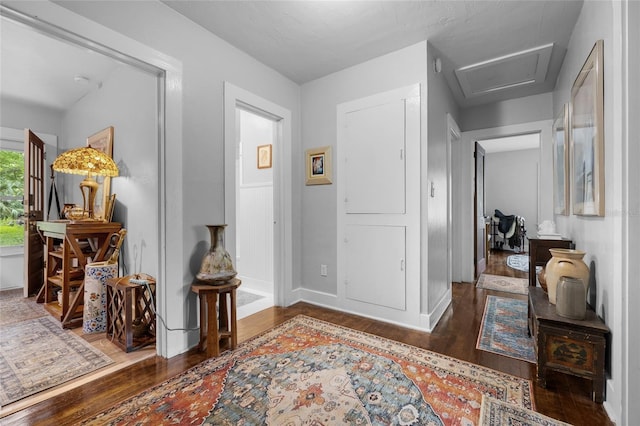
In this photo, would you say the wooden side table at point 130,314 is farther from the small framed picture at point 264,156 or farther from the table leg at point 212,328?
the small framed picture at point 264,156

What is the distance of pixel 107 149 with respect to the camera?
3.02 m

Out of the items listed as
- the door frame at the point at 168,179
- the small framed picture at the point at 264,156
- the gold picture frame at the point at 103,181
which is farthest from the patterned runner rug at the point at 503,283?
the gold picture frame at the point at 103,181

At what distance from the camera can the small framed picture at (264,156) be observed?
11.7 feet

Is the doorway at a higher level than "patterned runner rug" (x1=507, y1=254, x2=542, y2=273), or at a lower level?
higher

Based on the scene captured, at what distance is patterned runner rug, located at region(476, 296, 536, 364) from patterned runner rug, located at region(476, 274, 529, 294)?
523 mm

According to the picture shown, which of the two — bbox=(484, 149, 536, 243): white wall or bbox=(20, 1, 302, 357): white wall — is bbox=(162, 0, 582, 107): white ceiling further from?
bbox=(484, 149, 536, 243): white wall

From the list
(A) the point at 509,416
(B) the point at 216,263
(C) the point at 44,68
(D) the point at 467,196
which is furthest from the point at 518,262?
(C) the point at 44,68

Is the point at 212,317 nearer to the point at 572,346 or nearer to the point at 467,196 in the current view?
the point at 572,346

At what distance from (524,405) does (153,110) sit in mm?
3341

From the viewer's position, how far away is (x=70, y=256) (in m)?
2.71

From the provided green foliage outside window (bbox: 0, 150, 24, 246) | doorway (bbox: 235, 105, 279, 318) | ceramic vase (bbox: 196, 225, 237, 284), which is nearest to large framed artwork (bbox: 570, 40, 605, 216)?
ceramic vase (bbox: 196, 225, 237, 284)

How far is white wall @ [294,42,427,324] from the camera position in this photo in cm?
274

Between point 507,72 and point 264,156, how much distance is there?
2.88 metres

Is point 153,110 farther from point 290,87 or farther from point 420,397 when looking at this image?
point 420,397
